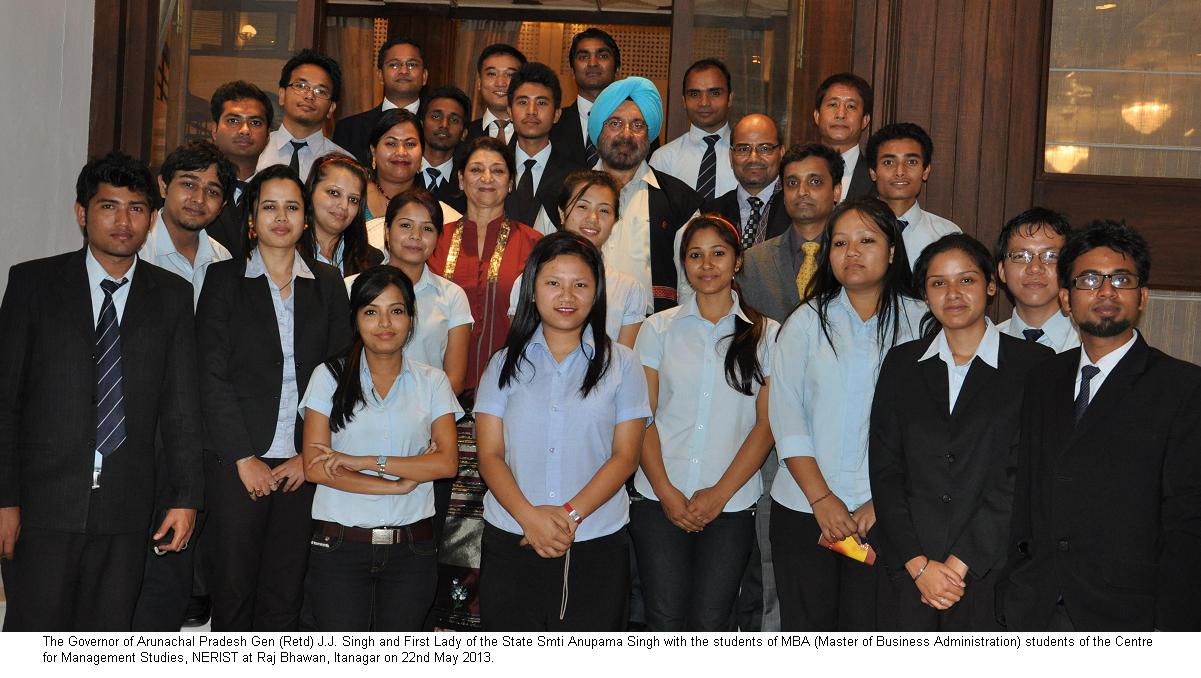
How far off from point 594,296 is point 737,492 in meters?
0.72

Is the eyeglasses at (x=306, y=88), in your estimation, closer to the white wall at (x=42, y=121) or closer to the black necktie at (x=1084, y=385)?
the white wall at (x=42, y=121)

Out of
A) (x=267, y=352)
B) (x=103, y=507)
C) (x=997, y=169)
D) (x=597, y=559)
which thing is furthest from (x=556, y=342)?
(x=997, y=169)

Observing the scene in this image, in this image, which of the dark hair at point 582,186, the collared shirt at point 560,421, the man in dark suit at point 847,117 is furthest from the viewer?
the man in dark suit at point 847,117

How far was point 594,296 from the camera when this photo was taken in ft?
10.6

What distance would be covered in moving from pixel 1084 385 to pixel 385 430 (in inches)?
72.5

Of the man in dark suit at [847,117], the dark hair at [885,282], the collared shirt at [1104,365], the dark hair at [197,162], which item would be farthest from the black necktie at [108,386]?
the man in dark suit at [847,117]

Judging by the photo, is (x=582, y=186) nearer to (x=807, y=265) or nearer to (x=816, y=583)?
(x=807, y=265)

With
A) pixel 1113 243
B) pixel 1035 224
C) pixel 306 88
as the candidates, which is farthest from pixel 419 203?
pixel 1113 243

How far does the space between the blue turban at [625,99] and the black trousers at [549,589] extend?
1.93 metres

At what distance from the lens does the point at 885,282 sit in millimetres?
3262

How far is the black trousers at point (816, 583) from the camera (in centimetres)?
303

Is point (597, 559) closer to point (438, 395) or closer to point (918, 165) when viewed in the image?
point (438, 395)

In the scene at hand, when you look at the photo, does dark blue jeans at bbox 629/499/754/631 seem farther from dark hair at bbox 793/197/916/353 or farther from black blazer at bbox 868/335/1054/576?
dark hair at bbox 793/197/916/353

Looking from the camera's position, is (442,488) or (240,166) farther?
(240,166)
